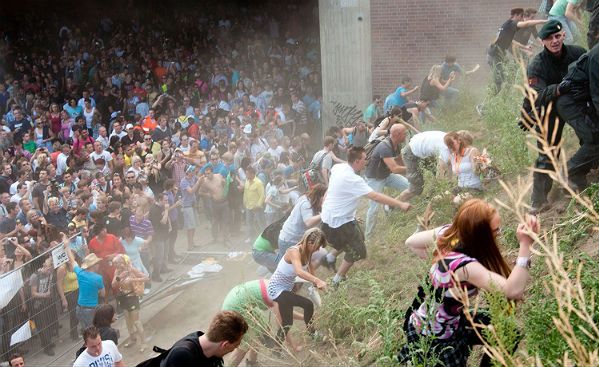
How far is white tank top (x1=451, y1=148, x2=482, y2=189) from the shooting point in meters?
7.71

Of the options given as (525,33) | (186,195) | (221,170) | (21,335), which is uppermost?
(525,33)

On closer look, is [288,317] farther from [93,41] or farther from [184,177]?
[93,41]

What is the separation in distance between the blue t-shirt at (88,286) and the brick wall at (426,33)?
389 inches

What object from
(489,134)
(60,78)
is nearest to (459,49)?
(489,134)

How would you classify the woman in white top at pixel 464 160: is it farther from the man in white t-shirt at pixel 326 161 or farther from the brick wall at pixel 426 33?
the brick wall at pixel 426 33

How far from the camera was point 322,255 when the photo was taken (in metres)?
7.91

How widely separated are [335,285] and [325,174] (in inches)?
141

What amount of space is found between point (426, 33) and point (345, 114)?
8.97 feet

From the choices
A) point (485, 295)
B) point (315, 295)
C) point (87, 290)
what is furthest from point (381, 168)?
point (485, 295)

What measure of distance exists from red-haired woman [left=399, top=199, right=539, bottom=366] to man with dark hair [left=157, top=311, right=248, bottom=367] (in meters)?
1.06

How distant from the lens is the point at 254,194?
40.1ft

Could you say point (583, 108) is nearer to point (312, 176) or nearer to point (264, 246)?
point (264, 246)

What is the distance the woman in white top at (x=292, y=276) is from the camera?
664 cm

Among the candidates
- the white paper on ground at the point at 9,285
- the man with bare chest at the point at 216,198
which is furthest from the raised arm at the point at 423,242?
the man with bare chest at the point at 216,198
